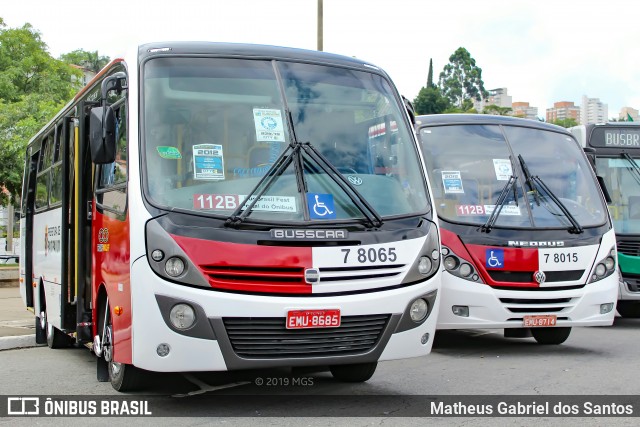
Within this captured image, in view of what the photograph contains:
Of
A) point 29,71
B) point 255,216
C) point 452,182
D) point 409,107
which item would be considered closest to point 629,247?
point 452,182

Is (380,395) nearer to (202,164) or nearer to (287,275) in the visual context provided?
(287,275)

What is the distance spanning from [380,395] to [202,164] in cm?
246

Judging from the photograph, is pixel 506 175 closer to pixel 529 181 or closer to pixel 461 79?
pixel 529 181

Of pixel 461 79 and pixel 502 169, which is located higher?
pixel 461 79

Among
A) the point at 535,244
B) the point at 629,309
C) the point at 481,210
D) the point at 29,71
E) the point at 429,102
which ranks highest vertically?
the point at 429,102

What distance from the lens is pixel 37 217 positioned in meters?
11.8

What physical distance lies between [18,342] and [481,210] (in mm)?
6084

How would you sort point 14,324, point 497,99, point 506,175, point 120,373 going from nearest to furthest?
1. point 120,373
2. point 506,175
3. point 14,324
4. point 497,99

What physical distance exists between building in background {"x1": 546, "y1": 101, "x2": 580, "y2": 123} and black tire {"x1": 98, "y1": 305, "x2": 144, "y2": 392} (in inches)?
5310

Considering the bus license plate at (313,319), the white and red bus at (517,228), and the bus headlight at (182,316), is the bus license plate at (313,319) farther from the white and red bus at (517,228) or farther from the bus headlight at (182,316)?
the white and red bus at (517,228)

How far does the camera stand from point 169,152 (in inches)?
262

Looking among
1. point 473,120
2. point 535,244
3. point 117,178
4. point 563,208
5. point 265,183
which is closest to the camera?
point 265,183

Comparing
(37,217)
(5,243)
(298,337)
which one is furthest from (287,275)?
(5,243)

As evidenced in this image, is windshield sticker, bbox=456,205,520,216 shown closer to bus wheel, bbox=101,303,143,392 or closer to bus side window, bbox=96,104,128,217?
bus side window, bbox=96,104,128,217
